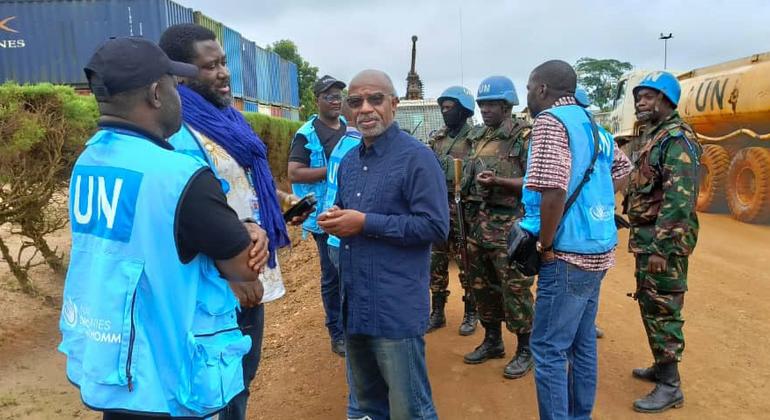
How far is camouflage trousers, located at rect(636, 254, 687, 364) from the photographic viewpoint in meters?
3.35

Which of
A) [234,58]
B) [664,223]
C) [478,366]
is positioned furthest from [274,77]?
[664,223]

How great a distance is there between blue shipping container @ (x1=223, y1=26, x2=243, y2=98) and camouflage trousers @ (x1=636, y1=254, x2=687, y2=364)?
56.4 feet

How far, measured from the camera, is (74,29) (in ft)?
50.1

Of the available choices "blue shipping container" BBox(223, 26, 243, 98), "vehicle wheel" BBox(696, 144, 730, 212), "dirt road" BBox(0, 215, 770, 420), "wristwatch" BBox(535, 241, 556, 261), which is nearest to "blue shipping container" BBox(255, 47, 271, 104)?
"blue shipping container" BBox(223, 26, 243, 98)

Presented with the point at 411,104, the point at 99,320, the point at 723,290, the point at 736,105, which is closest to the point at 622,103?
the point at 736,105

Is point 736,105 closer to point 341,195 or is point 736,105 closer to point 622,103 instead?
point 622,103

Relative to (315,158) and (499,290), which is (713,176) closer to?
(499,290)

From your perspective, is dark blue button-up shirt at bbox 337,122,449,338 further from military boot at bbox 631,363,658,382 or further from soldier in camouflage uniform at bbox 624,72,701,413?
military boot at bbox 631,363,658,382

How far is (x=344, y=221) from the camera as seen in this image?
224 centimetres

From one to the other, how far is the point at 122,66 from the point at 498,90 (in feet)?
10.0

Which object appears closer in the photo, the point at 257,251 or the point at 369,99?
the point at 257,251

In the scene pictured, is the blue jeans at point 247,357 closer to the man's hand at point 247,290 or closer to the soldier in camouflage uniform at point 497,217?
the man's hand at point 247,290

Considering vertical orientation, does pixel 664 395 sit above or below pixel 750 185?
below

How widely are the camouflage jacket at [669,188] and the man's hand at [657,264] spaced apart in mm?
32
